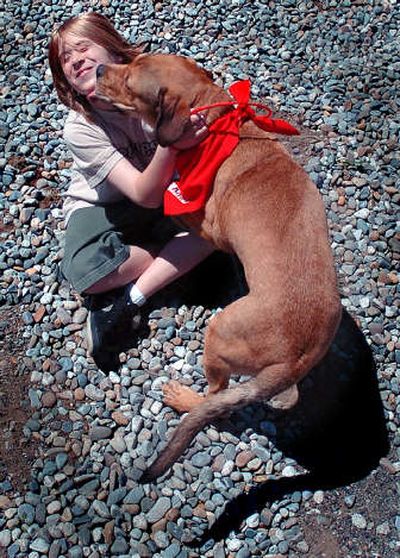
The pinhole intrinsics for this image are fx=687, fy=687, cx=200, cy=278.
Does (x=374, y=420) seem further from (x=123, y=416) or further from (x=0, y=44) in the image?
(x=0, y=44)

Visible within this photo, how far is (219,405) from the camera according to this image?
11.1 ft

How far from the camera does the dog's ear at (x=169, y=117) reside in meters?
3.66

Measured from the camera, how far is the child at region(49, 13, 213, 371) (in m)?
4.04

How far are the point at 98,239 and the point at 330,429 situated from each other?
1837 millimetres

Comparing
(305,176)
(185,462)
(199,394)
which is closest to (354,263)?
(305,176)

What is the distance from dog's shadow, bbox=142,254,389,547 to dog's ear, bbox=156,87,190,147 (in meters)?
1.59

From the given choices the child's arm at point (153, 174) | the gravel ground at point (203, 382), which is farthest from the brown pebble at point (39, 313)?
the child's arm at point (153, 174)

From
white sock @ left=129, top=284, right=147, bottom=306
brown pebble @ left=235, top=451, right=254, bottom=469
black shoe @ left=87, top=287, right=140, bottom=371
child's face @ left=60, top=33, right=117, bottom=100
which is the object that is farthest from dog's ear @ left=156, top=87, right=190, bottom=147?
brown pebble @ left=235, top=451, right=254, bottom=469

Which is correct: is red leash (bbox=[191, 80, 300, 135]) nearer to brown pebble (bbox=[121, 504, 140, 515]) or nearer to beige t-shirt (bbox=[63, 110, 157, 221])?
beige t-shirt (bbox=[63, 110, 157, 221])

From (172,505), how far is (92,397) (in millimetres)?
824

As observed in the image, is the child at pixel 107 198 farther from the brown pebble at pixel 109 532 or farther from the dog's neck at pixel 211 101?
the brown pebble at pixel 109 532

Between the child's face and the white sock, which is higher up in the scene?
the child's face

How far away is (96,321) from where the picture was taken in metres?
4.32

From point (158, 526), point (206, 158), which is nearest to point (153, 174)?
point (206, 158)
